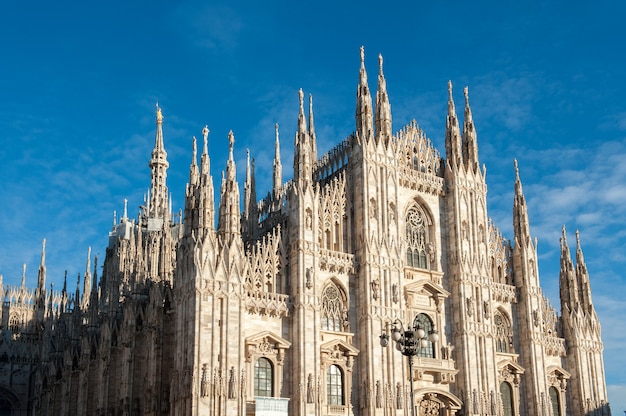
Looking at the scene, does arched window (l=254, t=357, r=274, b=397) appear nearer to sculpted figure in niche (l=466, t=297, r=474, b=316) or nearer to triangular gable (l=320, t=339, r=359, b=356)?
triangular gable (l=320, t=339, r=359, b=356)

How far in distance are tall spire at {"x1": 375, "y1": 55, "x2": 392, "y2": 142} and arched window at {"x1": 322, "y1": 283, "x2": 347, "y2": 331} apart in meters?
10.5

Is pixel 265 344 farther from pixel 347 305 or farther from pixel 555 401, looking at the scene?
pixel 555 401

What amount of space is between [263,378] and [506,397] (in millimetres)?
17711

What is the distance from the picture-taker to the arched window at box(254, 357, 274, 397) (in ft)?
144

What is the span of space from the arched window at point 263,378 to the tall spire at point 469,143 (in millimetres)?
20799

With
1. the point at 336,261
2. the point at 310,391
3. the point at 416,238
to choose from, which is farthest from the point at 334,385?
the point at 416,238

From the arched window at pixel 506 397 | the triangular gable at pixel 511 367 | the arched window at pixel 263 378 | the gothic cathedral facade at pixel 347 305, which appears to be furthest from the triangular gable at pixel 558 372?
the arched window at pixel 263 378

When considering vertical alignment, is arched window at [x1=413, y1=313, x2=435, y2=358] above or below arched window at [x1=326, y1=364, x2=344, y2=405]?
above

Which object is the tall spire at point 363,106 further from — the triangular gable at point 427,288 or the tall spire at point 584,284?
the tall spire at point 584,284

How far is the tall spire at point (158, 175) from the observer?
288ft

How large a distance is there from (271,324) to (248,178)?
20483 mm

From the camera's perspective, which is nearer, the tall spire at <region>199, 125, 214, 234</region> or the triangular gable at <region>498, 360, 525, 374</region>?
the tall spire at <region>199, 125, 214, 234</region>

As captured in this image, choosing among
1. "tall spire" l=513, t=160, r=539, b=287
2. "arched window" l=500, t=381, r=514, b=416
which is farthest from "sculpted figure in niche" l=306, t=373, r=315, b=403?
"tall spire" l=513, t=160, r=539, b=287

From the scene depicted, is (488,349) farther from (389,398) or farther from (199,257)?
(199,257)
